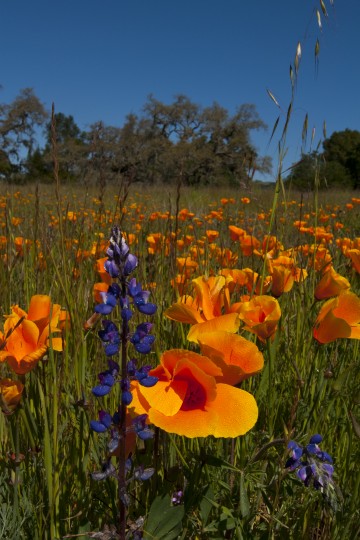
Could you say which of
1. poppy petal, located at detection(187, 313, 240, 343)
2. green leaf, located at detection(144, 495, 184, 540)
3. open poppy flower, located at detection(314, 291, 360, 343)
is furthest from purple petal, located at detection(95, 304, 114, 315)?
open poppy flower, located at detection(314, 291, 360, 343)

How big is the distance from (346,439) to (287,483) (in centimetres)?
29

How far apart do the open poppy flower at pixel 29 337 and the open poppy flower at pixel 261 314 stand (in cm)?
37

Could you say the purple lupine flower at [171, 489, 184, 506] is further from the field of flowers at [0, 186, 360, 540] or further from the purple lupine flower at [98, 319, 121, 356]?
the purple lupine flower at [98, 319, 121, 356]

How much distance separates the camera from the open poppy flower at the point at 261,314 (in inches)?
36.3

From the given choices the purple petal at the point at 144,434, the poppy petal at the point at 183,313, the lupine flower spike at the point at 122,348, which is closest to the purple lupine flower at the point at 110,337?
the lupine flower spike at the point at 122,348

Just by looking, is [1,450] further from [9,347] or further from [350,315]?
[350,315]

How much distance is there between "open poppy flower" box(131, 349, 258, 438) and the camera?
2.15 feet

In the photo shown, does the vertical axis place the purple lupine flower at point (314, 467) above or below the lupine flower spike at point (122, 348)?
below

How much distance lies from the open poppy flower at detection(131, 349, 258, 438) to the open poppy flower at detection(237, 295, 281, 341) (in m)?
0.23

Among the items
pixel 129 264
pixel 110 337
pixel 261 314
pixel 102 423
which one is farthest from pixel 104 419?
pixel 261 314

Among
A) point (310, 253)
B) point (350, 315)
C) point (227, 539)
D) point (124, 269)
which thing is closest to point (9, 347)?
point (124, 269)

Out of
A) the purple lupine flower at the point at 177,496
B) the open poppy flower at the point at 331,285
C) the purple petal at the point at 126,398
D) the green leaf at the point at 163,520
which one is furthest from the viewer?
the open poppy flower at the point at 331,285

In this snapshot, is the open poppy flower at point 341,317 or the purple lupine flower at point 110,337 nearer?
the purple lupine flower at point 110,337

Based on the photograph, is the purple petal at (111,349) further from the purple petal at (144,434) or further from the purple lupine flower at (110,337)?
the purple petal at (144,434)
